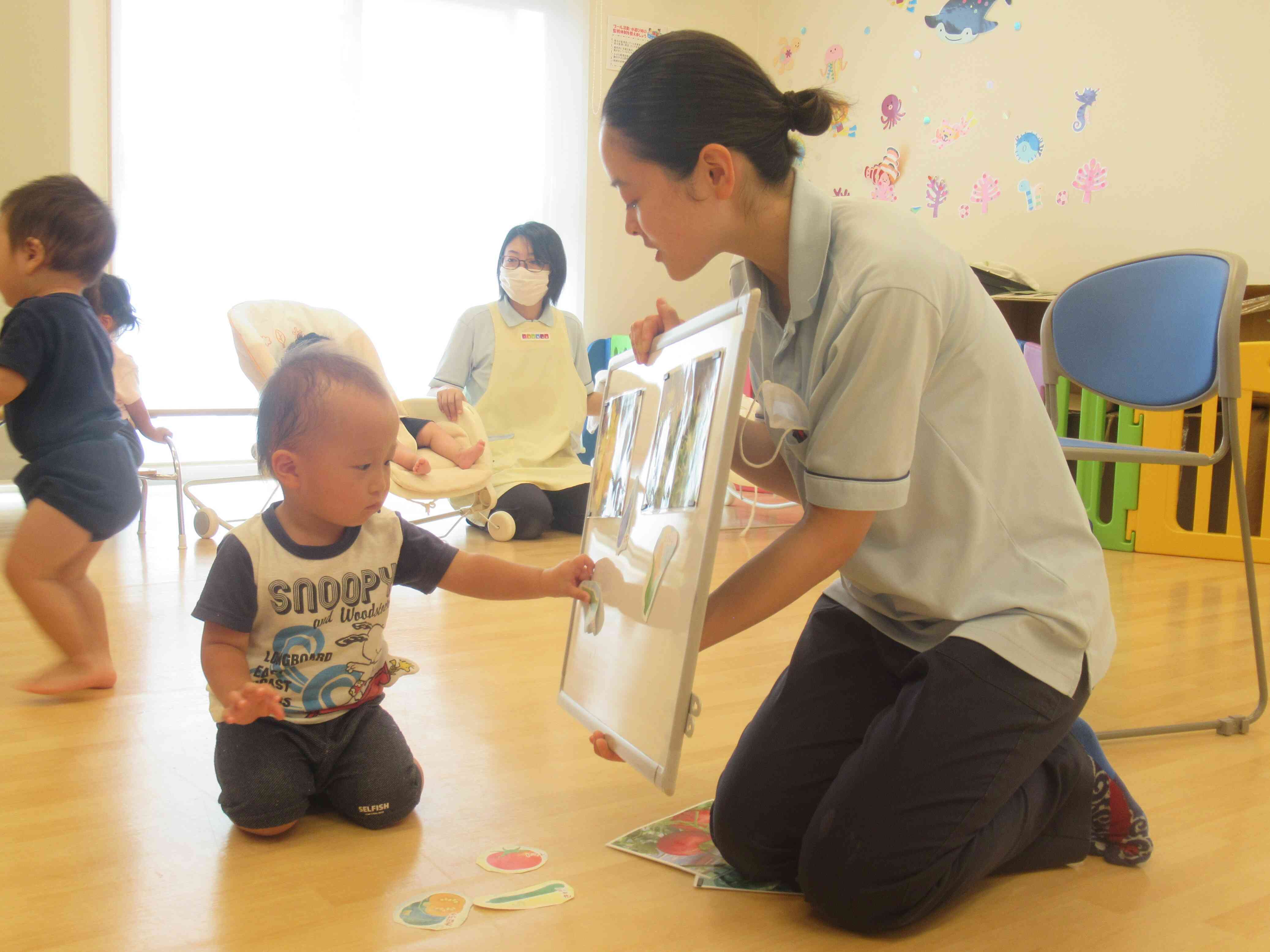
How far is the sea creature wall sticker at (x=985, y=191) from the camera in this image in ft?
14.5

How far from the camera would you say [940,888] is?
1.09 metres

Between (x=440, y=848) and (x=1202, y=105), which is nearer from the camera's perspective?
(x=440, y=848)

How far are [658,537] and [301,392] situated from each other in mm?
476

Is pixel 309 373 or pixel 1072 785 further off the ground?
pixel 309 373

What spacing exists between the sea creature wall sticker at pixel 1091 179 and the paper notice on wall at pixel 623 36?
2378mm

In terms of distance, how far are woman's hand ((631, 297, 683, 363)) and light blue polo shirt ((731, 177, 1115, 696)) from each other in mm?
167

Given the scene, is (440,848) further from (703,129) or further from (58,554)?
(58,554)

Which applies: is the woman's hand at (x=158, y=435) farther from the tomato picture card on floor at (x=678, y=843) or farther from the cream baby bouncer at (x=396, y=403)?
the tomato picture card on floor at (x=678, y=843)

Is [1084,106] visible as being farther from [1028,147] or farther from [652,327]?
[652,327]

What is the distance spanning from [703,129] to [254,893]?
0.95 m

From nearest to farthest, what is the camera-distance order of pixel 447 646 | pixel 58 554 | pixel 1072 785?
pixel 1072 785 < pixel 58 554 < pixel 447 646

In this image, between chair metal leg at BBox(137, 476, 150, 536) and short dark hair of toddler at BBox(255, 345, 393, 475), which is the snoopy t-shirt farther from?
chair metal leg at BBox(137, 476, 150, 536)

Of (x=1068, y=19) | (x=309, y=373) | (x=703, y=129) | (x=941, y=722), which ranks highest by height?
(x=1068, y=19)


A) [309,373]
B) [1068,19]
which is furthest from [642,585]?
[1068,19]
